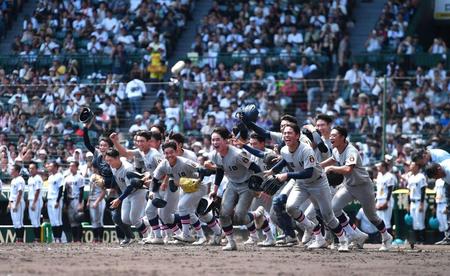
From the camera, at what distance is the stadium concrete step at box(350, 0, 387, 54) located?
32875mm

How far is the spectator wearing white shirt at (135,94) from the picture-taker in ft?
90.9

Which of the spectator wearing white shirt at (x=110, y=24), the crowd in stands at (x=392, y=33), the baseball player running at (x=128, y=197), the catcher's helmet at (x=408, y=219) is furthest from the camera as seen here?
the spectator wearing white shirt at (x=110, y=24)

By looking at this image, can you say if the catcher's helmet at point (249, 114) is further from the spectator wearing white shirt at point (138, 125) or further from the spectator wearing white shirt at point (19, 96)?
the spectator wearing white shirt at point (19, 96)

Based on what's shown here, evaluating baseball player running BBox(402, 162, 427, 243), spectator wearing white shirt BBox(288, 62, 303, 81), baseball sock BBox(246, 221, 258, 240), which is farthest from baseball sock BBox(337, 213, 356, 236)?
spectator wearing white shirt BBox(288, 62, 303, 81)

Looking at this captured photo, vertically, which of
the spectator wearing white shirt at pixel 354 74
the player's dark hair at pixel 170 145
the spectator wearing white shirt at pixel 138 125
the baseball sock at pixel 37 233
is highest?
the spectator wearing white shirt at pixel 354 74

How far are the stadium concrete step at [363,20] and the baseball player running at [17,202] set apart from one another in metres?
10.8

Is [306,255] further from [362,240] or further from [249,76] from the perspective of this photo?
[249,76]

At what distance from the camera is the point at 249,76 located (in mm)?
30688

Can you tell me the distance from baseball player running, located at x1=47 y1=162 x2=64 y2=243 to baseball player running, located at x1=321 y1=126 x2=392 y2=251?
8.61 metres

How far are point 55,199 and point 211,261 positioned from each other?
1017cm

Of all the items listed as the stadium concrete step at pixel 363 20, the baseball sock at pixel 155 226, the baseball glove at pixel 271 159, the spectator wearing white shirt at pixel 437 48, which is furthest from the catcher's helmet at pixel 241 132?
the stadium concrete step at pixel 363 20

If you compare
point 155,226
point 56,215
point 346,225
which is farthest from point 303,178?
point 56,215

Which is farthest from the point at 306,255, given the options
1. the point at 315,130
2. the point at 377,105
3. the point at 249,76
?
the point at 249,76

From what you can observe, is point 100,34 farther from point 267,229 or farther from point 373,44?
point 267,229
